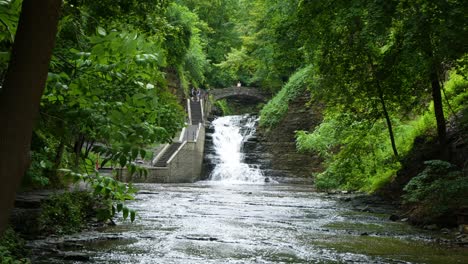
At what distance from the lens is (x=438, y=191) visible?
10156 mm

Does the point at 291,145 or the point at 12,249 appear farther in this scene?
the point at 291,145

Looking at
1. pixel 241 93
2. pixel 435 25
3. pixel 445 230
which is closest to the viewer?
pixel 435 25

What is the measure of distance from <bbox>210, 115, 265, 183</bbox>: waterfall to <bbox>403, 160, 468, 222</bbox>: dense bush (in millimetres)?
19119

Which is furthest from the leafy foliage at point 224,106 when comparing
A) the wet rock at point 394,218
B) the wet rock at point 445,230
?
the wet rock at point 445,230

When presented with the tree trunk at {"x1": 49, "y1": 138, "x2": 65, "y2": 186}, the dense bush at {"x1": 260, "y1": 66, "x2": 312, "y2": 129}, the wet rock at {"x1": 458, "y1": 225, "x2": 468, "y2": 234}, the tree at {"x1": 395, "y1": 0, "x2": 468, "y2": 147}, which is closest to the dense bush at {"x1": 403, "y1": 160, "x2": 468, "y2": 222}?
the wet rock at {"x1": 458, "y1": 225, "x2": 468, "y2": 234}

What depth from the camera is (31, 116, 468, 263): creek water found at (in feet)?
22.5

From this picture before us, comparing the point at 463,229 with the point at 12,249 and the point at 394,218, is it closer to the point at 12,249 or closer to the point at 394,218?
the point at 394,218

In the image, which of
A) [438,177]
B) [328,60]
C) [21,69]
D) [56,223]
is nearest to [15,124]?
[21,69]

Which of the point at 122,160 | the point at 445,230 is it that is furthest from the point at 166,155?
the point at 122,160

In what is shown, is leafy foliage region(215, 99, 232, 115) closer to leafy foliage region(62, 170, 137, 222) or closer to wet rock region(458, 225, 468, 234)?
wet rock region(458, 225, 468, 234)

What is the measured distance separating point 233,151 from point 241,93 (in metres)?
18.8

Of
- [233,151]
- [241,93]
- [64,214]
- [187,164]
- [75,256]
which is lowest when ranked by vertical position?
[75,256]

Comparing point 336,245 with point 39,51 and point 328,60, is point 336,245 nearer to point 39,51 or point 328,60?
point 39,51

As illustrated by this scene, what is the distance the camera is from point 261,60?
129ft
